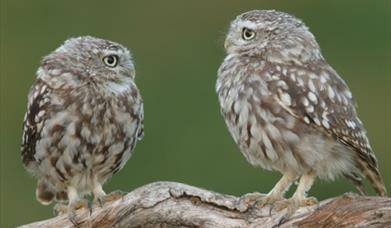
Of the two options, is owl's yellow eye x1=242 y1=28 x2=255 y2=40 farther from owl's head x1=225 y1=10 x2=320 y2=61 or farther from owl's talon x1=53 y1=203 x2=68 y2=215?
owl's talon x1=53 y1=203 x2=68 y2=215

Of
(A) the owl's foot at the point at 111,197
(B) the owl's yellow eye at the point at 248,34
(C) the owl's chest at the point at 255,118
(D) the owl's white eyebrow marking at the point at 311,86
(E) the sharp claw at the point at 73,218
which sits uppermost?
(B) the owl's yellow eye at the point at 248,34

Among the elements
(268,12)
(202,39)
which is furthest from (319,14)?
(268,12)

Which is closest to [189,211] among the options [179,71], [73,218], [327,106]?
[73,218]

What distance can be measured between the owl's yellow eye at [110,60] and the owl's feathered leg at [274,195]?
1.19m

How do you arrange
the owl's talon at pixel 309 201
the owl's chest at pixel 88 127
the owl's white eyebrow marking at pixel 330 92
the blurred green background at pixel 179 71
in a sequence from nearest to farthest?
the owl's talon at pixel 309 201
the owl's white eyebrow marking at pixel 330 92
the owl's chest at pixel 88 127
the blurred green background at pixel 179 71

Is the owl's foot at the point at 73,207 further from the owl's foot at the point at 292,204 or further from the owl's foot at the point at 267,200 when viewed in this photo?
the owl's foot at the point at 292,204

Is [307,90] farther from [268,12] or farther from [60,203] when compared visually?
[60,203]

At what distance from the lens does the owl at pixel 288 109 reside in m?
9.82

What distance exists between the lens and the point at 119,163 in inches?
404

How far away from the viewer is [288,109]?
32.2ft

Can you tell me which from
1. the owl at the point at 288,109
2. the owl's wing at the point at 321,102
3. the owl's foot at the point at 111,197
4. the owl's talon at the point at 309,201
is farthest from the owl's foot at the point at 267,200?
the owl's foot at the point at 111,197

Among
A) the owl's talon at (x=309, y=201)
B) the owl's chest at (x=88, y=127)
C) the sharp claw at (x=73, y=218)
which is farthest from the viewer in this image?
the owl's chest at (x=88, y=127)

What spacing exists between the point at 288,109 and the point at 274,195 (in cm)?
54

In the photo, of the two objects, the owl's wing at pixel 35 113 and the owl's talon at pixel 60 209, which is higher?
the owl's wing at pixel 35 113
